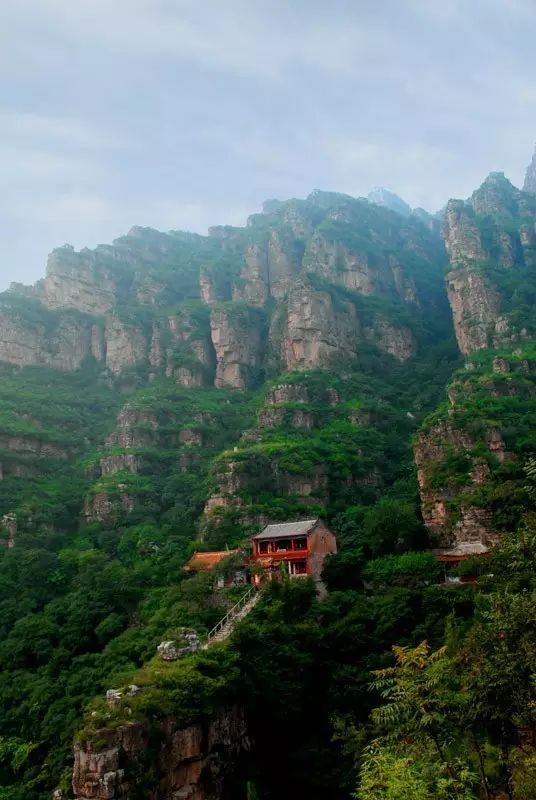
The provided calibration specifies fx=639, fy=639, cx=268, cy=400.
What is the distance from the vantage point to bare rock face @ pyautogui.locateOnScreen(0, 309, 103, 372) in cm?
8338

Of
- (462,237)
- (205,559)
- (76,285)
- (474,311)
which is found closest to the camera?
(205,559)

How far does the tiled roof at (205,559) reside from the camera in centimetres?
4086

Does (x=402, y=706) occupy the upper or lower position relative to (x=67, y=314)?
lower

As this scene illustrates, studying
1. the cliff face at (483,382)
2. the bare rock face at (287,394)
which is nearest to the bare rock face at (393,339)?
the cliff face at (483,382)

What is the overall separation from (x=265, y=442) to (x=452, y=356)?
32.7 meters

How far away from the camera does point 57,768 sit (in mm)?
27453

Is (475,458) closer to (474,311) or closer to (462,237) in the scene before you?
(474,311)

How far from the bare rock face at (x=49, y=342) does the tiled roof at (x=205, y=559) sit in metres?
51.0

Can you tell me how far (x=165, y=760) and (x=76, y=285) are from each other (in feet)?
278

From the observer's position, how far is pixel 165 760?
76.0 ft

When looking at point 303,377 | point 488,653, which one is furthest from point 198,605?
point 303,377

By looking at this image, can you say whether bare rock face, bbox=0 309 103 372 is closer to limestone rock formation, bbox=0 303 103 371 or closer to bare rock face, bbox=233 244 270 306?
limestone rock formation, bbox=0 303 103 371

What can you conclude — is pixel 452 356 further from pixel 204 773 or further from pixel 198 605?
pixel 204 773

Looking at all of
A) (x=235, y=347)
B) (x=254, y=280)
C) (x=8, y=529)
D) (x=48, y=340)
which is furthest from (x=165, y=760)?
(x=254, y=280)
